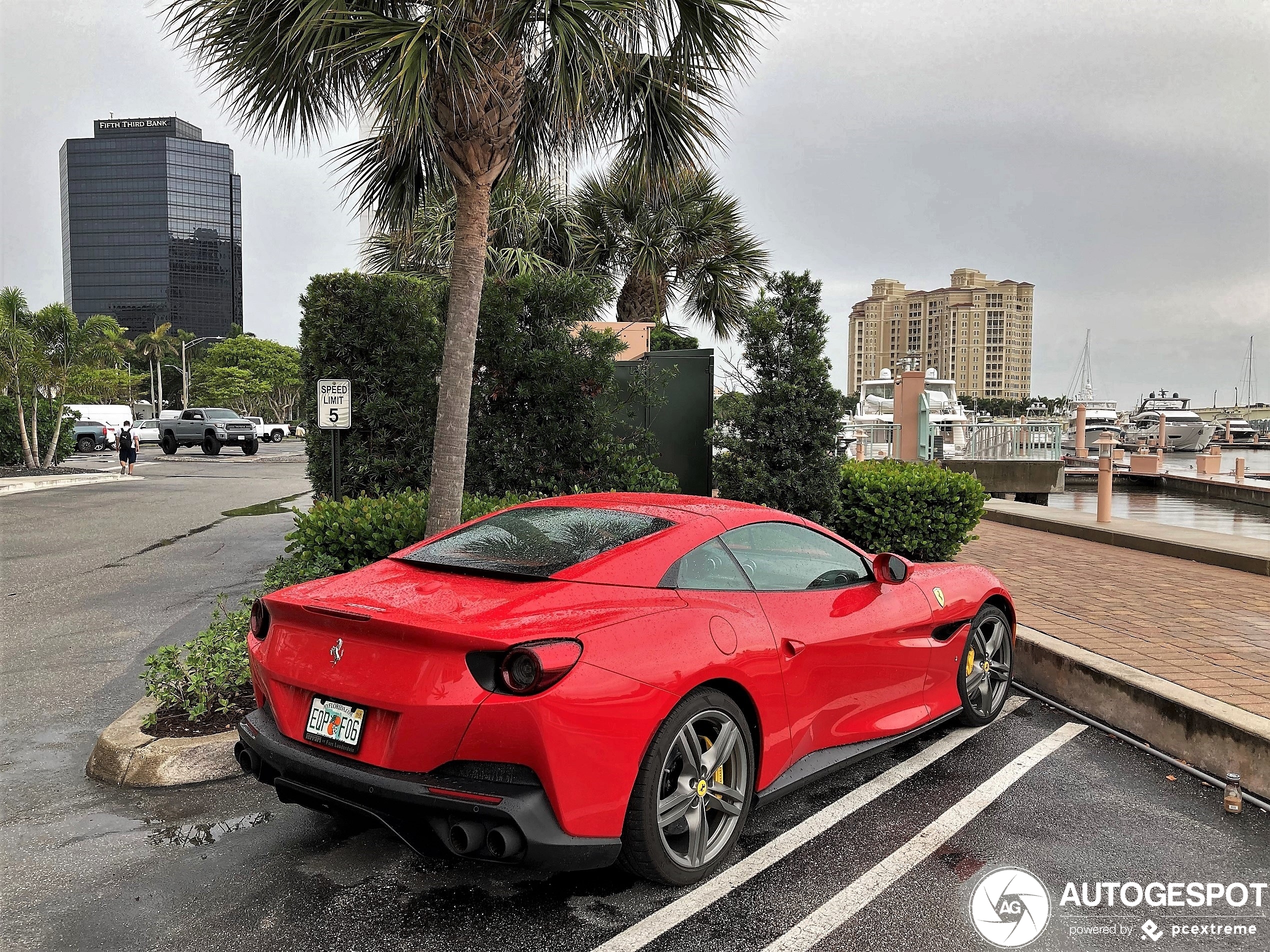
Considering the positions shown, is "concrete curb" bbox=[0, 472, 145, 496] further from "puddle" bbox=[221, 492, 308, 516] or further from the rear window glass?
the rear window glass

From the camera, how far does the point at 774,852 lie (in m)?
3.41

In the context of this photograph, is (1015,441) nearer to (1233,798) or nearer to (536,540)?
(1233,798)

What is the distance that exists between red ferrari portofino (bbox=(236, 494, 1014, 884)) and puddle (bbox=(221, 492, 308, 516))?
13455 mm

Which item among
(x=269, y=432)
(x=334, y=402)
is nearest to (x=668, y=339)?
(x=334, y=402)

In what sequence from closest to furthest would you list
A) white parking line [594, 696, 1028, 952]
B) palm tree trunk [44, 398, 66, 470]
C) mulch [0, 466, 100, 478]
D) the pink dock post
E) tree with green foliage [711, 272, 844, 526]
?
white parking line [594, 696, 1028, 952] → tree with green foliage [711, 272, 844, 526] → the pink dock post → mulch [0, 466, 100, 478] → palm tree trunk [44, 398, 66, 470]

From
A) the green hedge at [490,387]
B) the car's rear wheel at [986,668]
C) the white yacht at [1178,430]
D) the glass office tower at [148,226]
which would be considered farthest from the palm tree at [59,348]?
the glass office tower at [148,226]

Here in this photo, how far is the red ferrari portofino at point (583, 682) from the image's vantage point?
2676 millimetres

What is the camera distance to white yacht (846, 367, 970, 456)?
27453 mm

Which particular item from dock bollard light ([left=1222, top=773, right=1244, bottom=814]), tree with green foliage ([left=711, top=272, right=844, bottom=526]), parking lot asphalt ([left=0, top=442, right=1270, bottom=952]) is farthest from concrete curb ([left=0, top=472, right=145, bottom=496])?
dock bollard light ([left=1222, top=773, right=1244, bottom=814])

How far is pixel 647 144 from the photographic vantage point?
28.9ft

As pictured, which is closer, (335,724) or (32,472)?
(335,724)

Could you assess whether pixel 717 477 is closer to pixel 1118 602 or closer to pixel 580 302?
pixel 580 302

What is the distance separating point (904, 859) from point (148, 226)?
151469mm

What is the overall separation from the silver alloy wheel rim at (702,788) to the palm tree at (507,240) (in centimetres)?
1171
